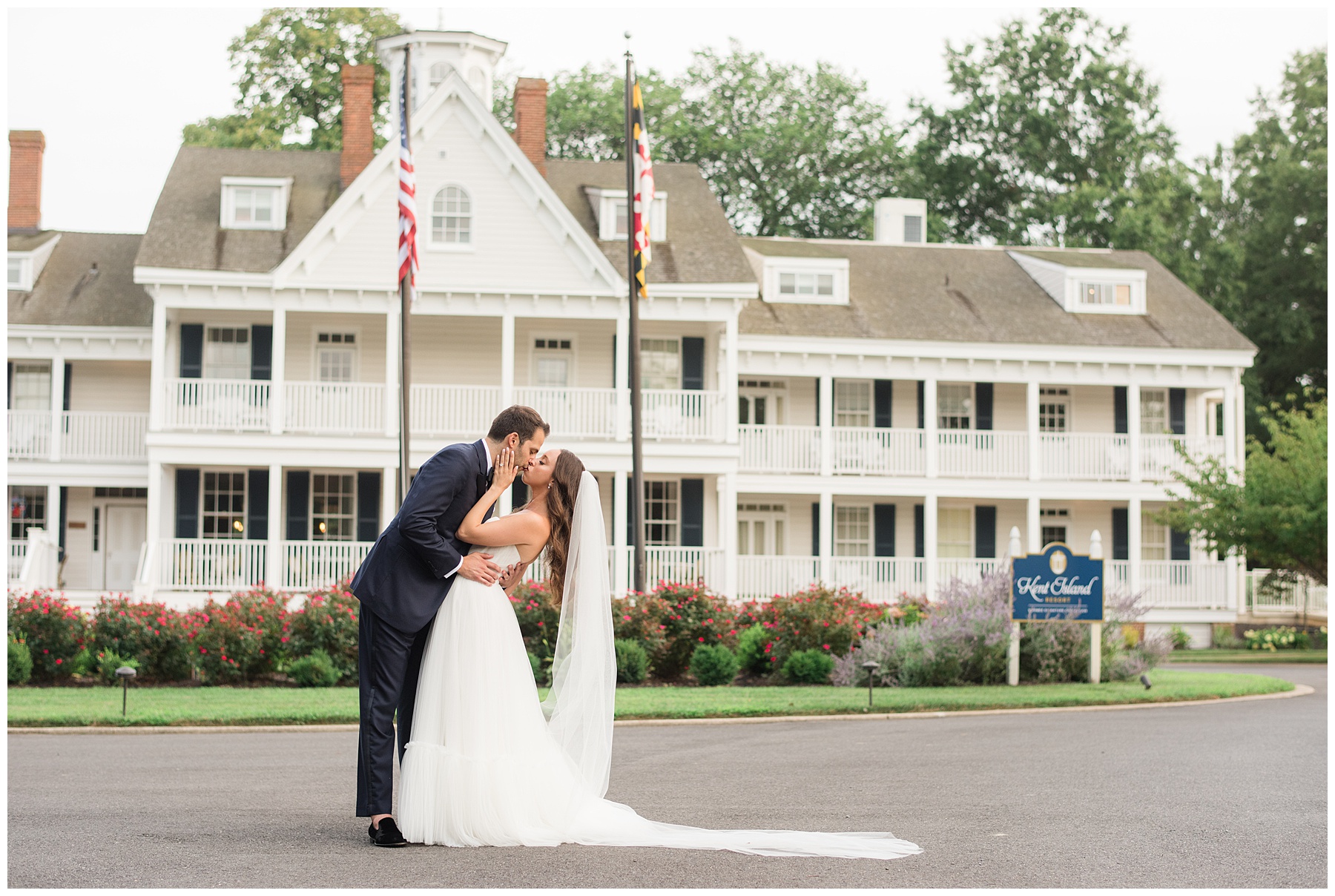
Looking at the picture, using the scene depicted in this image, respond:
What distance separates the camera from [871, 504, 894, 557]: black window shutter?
28.6 meters

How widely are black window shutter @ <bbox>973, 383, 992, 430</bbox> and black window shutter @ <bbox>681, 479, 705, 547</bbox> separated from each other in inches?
242

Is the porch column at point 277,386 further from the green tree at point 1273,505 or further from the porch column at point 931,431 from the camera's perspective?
the green tree at point 1273,505

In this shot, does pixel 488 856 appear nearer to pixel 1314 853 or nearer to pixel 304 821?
pixel 304 821

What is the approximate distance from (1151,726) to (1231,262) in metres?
30.6

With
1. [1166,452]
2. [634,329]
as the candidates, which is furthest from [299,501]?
[1166,452]

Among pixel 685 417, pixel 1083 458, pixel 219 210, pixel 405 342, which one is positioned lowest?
pixel 1083 458

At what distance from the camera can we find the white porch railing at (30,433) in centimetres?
2603

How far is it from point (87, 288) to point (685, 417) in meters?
11.9

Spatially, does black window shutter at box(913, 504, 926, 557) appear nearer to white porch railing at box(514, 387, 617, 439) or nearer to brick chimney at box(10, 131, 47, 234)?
white porch railing at box(514, 387, 617, 439)

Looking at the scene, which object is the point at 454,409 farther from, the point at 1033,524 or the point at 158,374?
the point at 1033,524

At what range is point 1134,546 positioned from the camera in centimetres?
2781

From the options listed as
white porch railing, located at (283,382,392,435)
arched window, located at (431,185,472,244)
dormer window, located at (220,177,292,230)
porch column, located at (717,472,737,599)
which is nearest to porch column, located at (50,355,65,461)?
dormer window, located at (220,177,292,230)

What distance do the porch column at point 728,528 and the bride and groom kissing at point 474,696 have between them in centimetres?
1781

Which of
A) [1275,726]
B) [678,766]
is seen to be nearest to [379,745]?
[678,766]
